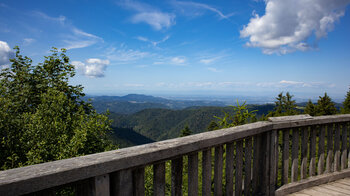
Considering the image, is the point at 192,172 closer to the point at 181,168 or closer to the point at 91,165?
the point at 181,168

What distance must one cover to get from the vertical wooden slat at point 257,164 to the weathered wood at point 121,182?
5.44 ft

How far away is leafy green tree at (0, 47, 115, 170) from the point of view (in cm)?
354

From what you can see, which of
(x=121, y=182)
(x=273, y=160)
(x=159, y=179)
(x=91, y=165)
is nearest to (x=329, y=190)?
(x=273, y=160)

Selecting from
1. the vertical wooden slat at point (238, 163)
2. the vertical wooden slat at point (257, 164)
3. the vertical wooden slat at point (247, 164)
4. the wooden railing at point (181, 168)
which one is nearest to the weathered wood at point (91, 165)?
the wooden railing at point (181, 168)

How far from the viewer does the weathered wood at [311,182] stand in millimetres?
2732

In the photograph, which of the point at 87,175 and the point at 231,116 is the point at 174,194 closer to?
the point at 87,175

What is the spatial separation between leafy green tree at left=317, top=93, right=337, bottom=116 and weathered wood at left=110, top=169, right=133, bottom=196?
1306 centimetres

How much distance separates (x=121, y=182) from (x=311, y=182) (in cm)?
300

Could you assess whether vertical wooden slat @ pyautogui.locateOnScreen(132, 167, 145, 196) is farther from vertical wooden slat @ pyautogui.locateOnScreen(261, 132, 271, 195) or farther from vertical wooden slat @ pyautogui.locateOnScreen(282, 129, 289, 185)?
vertical wooden slat @ pyautogui.locateOnScreen(282, 129, 289, 185)

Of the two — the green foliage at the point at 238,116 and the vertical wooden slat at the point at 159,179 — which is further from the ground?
the green foliage at the point at 238,116

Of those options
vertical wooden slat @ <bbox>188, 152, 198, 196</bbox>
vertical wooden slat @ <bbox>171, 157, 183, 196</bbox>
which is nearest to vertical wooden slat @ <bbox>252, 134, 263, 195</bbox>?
vertical wooden slat @ <bbox>188, 152, 198, 196</bbox>

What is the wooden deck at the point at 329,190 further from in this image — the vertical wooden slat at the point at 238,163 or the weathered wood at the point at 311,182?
the vertical wooden slat at the point at 238,163

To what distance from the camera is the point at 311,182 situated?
300cm

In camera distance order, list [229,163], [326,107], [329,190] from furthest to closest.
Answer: [326,107] < [329,190] < [229,163]
